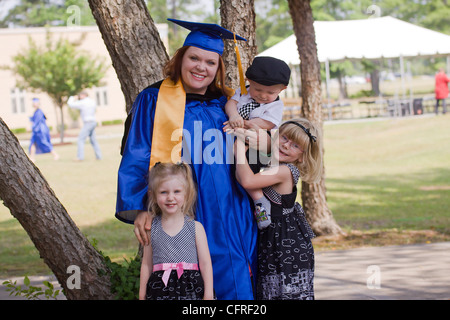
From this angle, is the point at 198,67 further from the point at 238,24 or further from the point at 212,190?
the point at 238,24

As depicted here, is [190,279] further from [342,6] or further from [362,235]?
[342,6]

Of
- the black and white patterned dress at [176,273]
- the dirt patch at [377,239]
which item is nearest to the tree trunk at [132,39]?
the black and white patterned dress at [176,273]

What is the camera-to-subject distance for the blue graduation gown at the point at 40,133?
1575 cm

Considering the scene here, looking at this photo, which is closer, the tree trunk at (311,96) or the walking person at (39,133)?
the tree trunk at (311,96)

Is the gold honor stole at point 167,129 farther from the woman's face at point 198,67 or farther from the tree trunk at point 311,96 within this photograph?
the tree trunk at point 311,96

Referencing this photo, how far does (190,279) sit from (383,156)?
1378 centimetres

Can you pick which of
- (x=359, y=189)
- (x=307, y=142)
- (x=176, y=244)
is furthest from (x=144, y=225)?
(x=359, y=189)

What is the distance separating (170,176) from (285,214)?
0.64 meters

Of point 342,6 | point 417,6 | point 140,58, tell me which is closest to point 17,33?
point 342,6

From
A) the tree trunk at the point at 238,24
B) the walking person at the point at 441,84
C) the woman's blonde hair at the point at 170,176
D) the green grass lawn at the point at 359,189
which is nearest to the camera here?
the woman's blonde hair at the point at 170,176

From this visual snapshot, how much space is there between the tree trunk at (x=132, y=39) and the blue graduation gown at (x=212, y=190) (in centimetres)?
103

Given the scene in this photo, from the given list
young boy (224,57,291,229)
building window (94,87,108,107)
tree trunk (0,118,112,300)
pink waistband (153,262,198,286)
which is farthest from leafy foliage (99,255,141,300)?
building window (94,87,108,107)

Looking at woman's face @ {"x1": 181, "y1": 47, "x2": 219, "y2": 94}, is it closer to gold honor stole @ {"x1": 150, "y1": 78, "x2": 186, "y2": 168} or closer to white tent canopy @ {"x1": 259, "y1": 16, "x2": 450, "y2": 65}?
gold honor stole @ {"x1": 150, "y1": 78, "x2": 186, "y2": 168}

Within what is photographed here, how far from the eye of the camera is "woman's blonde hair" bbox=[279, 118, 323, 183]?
301 centimetres
